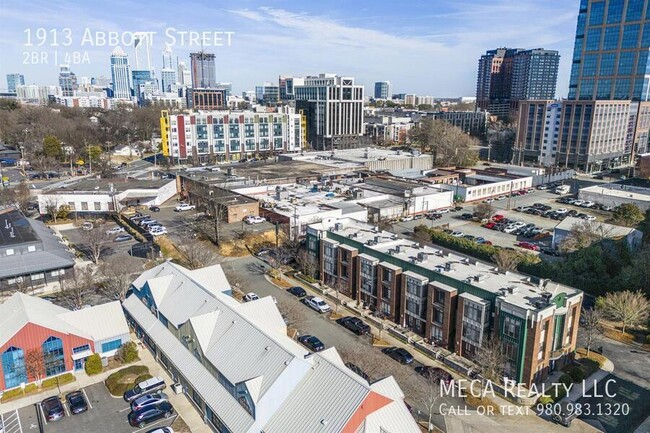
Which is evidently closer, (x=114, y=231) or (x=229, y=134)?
(x=114, y=231)

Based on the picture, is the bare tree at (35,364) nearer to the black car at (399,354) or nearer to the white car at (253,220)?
the black car at (399,354)

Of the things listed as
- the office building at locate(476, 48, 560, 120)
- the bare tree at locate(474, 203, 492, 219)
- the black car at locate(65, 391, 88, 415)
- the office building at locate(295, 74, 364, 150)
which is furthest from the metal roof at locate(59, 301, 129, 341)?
the office building at locate(476, 48, 560, 120)

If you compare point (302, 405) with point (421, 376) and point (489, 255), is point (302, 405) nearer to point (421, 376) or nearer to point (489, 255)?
point (421, 376)

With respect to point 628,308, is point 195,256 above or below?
above

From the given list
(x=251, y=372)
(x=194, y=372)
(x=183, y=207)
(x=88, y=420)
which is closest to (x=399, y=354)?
(x=251, y=372)

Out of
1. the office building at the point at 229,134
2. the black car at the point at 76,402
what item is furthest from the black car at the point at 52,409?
the office building at the point at 229,134

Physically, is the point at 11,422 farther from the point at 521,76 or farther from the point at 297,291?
the point at 521,76
